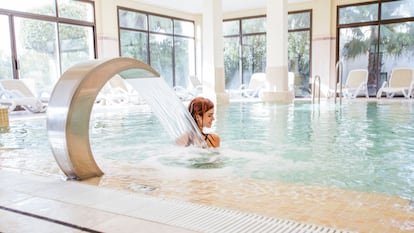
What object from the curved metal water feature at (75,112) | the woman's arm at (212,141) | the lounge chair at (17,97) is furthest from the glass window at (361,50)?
the curved metal water feature at (75,112)

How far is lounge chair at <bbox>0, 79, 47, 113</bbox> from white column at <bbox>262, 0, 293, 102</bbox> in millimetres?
5740

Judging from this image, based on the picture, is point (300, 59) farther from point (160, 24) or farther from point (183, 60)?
point (160, 24)

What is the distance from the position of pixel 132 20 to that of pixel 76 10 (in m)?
2.16

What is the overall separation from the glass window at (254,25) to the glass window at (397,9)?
4.03 metres

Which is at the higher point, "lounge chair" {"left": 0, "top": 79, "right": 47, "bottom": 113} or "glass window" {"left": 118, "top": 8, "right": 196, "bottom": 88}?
"glass window" {"left": 118, "top": 8, "right": 196, "bottom": 88}

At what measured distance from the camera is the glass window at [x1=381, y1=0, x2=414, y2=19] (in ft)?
36.1

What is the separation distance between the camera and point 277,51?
9641 millimetres

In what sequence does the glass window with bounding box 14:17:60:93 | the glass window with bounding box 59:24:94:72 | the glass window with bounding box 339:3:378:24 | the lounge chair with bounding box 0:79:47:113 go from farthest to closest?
the glass window with bounding box 339:3:378:24 < the glass window with bounding box 59:24:94:72 < the glass window with bounding box 14:17:60:93 < the lounge chair with bounding box 0:79:47:113

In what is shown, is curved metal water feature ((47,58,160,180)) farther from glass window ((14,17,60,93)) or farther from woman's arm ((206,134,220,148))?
glass window ((14,17,60,93))

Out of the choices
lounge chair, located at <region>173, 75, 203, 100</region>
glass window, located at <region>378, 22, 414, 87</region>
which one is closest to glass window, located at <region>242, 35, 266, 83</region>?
lounge chair, located at <region>173, 75, 203, 100</region>

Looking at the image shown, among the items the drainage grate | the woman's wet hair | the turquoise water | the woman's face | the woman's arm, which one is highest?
the woman's wet hair

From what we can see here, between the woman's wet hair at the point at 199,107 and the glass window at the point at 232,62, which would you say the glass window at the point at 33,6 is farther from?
the woman's wet hair at the point at 199,107

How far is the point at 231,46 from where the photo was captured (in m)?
14.1

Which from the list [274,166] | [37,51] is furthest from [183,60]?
[274,166]
